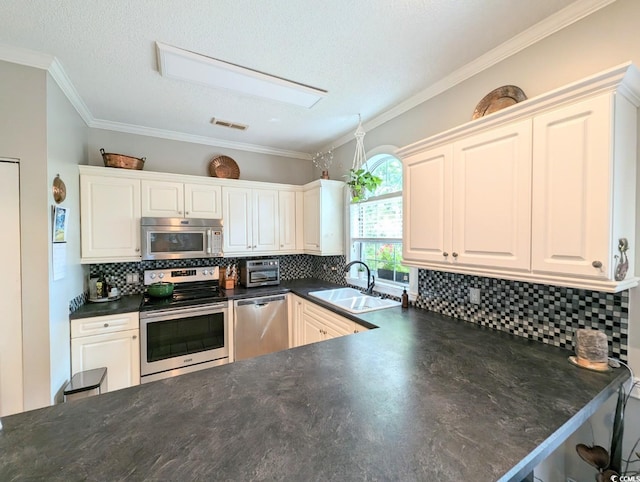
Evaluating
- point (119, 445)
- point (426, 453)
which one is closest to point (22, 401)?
point (119, 445)

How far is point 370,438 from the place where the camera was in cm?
86

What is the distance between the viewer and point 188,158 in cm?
330

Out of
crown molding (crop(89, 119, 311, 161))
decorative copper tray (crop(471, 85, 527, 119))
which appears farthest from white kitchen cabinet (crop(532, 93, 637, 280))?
crown molding (crop(89, 119, 311, 161))

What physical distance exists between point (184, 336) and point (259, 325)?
2.35ft

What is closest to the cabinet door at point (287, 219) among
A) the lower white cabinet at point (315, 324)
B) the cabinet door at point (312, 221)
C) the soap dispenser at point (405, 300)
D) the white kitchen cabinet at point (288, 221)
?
the white kitchen cabinet at point (288, 221)

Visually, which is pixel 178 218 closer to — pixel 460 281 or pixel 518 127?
pixel 460 281

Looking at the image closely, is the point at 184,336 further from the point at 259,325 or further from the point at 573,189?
the point at 573,189

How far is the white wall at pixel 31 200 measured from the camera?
1.78 metres

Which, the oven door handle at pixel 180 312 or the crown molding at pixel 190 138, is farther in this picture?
the crown molding at pixel 190 138

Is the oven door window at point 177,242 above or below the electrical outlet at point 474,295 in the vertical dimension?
above

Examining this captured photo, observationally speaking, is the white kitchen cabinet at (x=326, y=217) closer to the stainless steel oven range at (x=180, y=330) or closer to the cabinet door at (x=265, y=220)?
the cabinet door at (x=265, y=220)

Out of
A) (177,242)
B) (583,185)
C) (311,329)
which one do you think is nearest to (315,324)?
(311,329)

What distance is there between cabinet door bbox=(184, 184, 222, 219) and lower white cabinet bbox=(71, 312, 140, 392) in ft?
3.75

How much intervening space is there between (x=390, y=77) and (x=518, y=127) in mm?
1029
